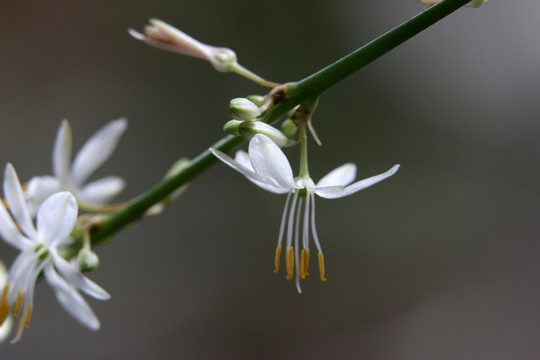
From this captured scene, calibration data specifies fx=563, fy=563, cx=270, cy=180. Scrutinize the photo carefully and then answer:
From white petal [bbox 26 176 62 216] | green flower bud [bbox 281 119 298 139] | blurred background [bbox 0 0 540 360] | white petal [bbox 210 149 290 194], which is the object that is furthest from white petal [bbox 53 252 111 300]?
blurred background [bbox 0 0 540 360]

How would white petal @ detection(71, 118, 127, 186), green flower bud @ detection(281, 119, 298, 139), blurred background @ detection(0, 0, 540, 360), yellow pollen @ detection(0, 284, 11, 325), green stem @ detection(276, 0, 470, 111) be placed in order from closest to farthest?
green stem @ detection(276, 0, 470, 111) < green flower bud @ detection(281, 119, 298, 139) < yellow pollen @ detection(0, 284, 11, 325) < white petal @ detection(71, 118, 127, 186) < blurred background @ detection(0, 0, 540, 360)

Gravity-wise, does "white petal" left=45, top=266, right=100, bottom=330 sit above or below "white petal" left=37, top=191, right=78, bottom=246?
below

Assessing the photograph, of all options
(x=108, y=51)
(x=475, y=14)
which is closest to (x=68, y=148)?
(x=108, y=51)

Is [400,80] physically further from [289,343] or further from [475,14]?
[289,343]

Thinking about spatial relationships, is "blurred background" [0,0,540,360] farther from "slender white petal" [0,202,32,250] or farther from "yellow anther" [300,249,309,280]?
"yellow anther" [300,249,309,280]

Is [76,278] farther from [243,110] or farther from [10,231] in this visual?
[243,110]

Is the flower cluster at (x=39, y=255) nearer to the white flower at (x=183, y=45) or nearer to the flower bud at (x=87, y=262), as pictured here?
the flower bud at (x=87, y=262)

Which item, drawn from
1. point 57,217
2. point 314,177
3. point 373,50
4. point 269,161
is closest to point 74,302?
point 57,217
